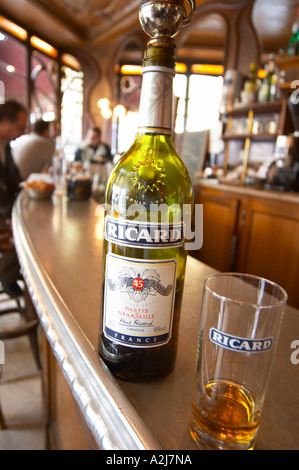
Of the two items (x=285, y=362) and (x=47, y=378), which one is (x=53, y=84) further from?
(x=285, y=362)

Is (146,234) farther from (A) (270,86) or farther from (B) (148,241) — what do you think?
(A) (270,86)

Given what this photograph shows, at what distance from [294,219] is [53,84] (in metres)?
5.96

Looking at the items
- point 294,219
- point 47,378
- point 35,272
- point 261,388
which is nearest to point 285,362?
point 261,388

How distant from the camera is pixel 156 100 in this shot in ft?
1.25

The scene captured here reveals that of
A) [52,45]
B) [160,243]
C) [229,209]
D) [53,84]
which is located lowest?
[229,209]

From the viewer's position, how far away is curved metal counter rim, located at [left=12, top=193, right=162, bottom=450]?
33 cm

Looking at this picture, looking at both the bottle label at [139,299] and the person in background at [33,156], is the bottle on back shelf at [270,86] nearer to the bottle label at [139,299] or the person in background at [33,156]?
the person in background at [33,156]

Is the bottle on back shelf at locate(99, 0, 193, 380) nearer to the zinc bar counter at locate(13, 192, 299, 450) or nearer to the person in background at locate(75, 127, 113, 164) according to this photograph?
the zinc bar counter at locate(13, 192, 299, 450)

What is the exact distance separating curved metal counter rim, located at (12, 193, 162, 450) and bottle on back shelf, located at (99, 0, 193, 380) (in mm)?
29

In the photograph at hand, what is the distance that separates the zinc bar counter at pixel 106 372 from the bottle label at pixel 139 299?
6cm

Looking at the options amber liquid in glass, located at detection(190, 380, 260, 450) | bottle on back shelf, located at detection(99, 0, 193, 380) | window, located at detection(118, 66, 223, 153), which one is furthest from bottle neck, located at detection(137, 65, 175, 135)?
window, located at detection(118, 66, 223, 153)

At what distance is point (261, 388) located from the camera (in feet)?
1.12

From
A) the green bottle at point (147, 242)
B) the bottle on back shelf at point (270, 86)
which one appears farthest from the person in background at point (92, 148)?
the green bottle at point (147, 242)

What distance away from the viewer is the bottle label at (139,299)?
1.27 feet
